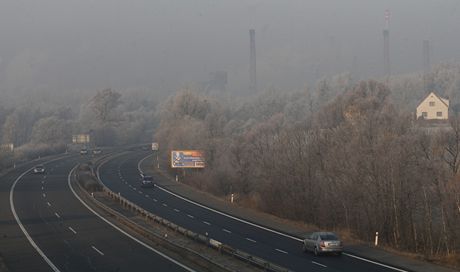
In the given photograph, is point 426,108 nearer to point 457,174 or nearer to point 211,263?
point 457,174

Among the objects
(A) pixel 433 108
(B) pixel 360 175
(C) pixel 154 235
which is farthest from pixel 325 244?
(A) pixel 433 108

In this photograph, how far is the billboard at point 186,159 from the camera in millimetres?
78188

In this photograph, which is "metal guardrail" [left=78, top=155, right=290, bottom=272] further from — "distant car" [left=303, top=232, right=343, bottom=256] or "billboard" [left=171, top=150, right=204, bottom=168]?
"billboard" [left=171, top=150, right=204, bottom=168]

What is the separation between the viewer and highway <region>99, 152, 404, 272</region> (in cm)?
2822

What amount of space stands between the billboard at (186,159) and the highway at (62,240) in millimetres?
16706

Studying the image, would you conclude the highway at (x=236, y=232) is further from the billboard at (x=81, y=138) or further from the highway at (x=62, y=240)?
the billboard at (x=81, y=138)

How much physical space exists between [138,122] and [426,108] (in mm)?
84533

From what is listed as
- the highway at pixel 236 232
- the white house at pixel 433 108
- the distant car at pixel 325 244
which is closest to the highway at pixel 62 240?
the highway at pixel 236 232

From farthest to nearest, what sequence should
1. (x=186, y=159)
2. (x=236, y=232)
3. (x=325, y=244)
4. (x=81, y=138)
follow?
(x=81, y=138) < (x=186, y=159) < (x=236, y=232) < (x=325, y=244)

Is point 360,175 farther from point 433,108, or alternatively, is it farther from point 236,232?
point 433,108

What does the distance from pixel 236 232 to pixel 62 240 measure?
9.45m

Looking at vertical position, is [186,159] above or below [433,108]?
below

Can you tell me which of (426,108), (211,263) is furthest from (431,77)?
Result: (211,263)

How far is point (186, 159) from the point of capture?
78.7 m
